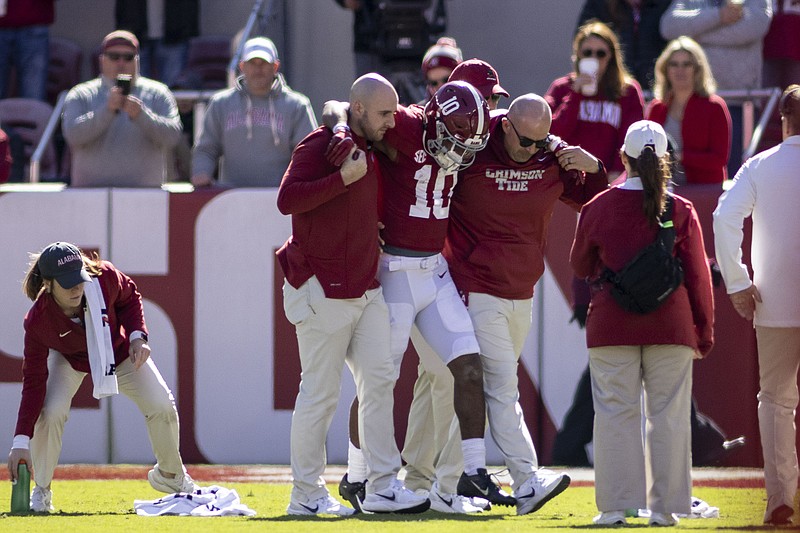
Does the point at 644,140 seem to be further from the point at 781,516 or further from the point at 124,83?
the point at 124,83

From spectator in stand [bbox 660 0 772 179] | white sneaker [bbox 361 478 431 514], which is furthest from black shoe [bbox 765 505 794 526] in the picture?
spectator in stand [bbox 660 0 772 179]

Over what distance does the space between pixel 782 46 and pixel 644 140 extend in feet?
17.3

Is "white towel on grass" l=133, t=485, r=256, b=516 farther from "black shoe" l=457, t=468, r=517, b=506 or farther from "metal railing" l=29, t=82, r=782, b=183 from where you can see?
"metal railing" l=29, t=82, r=782, b=183

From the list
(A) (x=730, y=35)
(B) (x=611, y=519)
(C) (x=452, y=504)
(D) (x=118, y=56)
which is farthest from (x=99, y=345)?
(A) (x=730, y=35)

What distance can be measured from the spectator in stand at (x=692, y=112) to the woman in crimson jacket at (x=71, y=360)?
3739 mm

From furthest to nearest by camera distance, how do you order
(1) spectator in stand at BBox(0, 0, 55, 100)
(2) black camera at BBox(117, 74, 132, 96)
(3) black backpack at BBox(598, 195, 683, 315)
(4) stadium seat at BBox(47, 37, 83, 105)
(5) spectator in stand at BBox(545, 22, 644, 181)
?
(4) stadium seat at BBox(47, 37, 83, 105)
(1) spectator in stand at BBox(0, 0, 55, 100)
(2) black camera at BBox(117, 74, 132, 96)
(5) spectator in stand at BBox(545, 22, 644, 181)
(3) black backpack at BBox(598, 195, 683, 315)

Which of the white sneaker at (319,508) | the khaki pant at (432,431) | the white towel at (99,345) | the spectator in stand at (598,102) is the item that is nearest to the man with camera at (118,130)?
the spectator in stand at (598,102)

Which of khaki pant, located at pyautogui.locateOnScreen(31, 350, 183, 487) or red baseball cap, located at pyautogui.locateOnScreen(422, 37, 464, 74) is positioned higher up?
red baseball cap, located at pyautogui.locateOnScreen(422, 37, 464, 74)

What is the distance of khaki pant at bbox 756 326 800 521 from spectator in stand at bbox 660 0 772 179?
148 inches

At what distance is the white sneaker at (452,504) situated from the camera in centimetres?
687

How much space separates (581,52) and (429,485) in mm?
3300

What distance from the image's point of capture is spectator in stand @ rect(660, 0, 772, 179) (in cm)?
1070

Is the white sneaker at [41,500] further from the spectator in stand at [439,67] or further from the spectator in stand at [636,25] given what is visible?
the spectator in stand at [636,25]

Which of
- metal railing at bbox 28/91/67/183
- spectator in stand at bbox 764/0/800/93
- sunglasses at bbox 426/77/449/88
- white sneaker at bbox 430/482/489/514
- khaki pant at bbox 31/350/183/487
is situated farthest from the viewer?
spectator in stand at bbox 764/0/800/93
